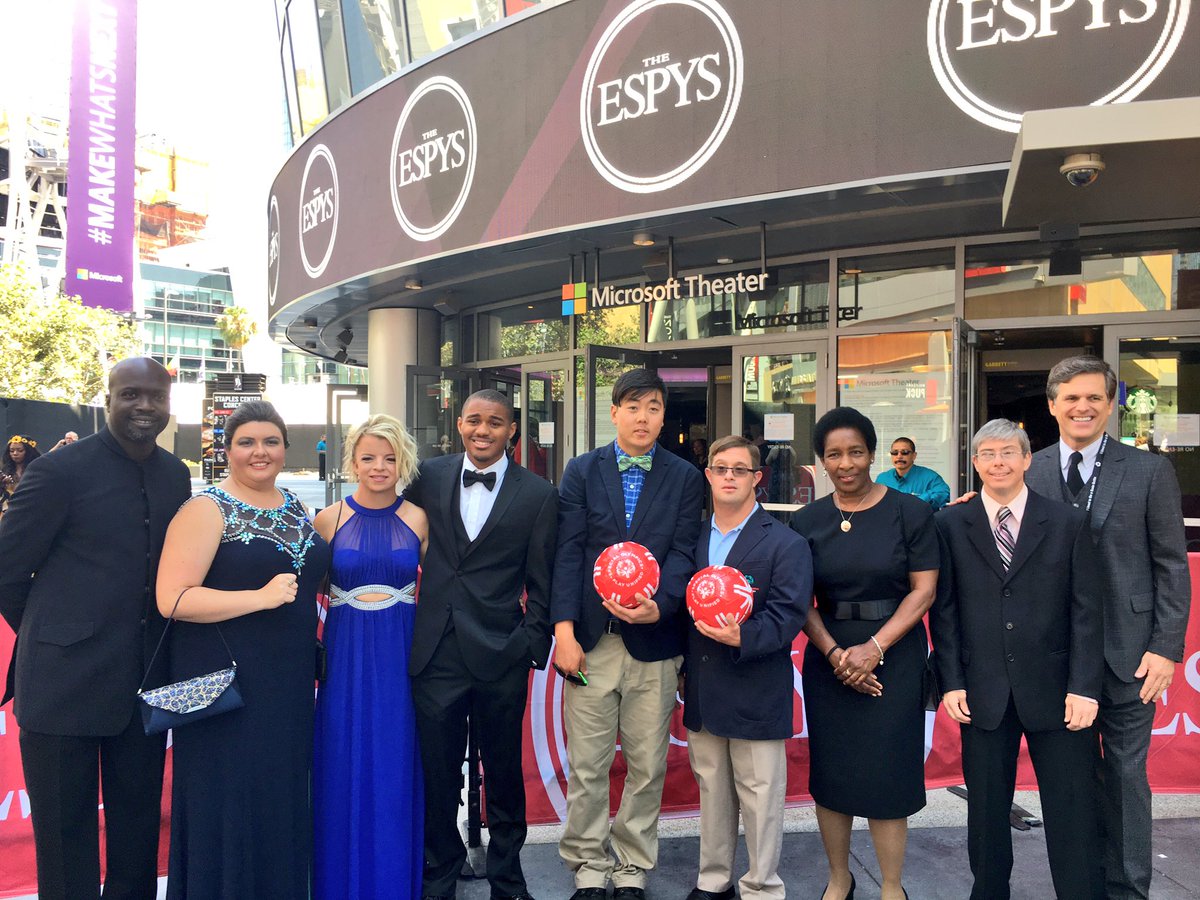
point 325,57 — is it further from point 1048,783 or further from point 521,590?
point 1048,783

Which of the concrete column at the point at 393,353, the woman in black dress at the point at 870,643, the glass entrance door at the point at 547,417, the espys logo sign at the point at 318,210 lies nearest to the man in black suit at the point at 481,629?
the woman in black dress at the point at 870,643

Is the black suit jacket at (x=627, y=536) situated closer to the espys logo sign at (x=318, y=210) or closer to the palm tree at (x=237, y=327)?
the espys logo sign at (x=318, y=210)

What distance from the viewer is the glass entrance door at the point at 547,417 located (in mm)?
10789

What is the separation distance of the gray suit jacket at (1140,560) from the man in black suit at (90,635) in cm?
344

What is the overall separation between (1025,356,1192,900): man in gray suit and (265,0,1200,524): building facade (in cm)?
124

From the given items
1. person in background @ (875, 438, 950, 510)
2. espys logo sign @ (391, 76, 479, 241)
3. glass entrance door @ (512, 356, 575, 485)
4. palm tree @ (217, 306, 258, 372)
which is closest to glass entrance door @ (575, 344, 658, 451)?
glass entrance door @ (512, 356, 575, 485)

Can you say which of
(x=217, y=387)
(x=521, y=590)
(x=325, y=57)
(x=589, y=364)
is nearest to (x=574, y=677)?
(x=521, y=590)

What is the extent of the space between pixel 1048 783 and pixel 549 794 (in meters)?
2.21

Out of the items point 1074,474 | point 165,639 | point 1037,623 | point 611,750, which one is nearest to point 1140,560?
point 1074,474

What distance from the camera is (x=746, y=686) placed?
3.26m

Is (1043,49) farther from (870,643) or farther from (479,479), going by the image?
(479,479)

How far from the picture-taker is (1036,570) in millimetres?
3031

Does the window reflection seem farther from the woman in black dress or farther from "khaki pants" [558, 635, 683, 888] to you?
"khaki pants" [558, 635, 683, 888]

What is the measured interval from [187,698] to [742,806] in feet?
6.84
